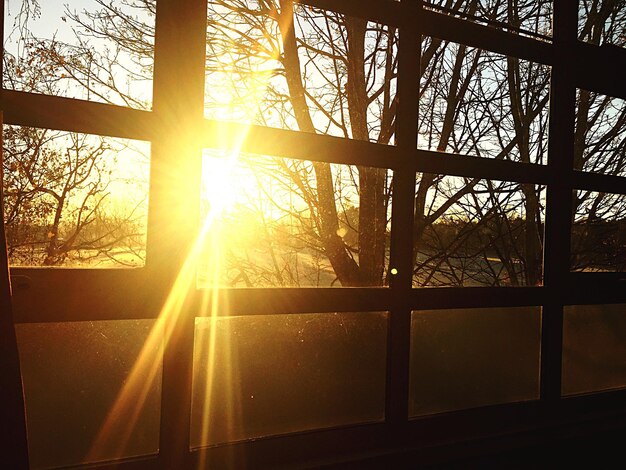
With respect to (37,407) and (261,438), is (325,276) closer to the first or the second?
(261,438)

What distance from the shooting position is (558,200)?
1.91 metres

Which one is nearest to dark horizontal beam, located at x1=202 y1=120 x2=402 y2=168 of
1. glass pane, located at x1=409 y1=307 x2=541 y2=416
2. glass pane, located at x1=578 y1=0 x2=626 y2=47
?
glass pane, located at x1=409 y1=307 x2=541 y2=416

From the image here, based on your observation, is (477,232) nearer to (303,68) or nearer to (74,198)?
(303,68)

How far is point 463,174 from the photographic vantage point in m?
1.69

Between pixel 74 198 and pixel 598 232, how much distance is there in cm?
243

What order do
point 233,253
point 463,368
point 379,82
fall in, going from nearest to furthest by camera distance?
point 233,253
point 463,368
point 379,82

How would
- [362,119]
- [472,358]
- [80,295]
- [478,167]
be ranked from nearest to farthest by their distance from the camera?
1. [80,295]
2. [478,167]
3. [472,358]
4. [362,119]

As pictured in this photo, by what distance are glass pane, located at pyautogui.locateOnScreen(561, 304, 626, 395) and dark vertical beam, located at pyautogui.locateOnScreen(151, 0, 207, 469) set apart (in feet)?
5.73

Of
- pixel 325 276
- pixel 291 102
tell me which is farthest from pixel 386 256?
pixel 291 102

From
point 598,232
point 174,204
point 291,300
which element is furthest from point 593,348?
point 174,204

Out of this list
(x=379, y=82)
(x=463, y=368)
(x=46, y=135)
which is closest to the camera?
(x=46, y=135)

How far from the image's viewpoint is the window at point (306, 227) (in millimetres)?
1155

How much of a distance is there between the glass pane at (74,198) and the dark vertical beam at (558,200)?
1.67m

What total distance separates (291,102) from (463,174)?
2.45ft
